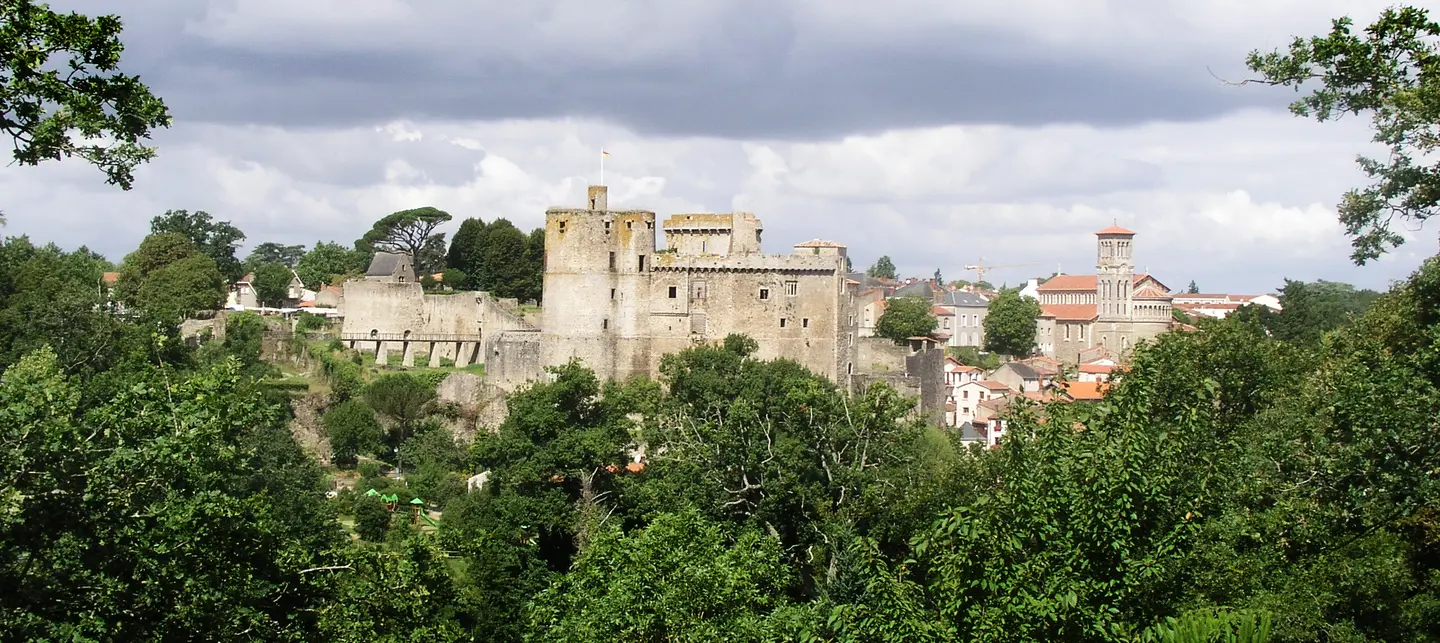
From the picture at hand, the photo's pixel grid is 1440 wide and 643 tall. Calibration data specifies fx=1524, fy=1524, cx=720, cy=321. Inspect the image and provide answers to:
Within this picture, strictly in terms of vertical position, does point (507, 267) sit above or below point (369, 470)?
above

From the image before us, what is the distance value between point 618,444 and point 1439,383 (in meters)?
22.7

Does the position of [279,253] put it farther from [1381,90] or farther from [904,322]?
[1381,90]

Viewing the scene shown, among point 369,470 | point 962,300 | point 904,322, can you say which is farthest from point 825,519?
point 962,300

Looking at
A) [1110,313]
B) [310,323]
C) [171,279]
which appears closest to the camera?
[310,323]

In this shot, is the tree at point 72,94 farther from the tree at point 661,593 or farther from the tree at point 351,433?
the tree at point 351,433

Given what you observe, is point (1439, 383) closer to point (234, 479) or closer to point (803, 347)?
point (234, 479)

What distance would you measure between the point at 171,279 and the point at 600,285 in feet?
86.2

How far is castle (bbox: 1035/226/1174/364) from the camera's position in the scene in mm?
107875

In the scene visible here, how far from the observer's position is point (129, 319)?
48.4 m

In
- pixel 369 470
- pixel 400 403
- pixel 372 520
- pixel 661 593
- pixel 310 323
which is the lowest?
pixel 372 520

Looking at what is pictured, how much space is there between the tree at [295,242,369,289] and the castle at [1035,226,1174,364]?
155ft

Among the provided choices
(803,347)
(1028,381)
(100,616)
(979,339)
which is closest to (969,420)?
(1028,381)

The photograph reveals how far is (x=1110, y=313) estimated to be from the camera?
108m

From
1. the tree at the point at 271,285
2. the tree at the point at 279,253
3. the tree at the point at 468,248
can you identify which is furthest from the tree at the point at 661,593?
the tree at the point at 279,253
